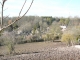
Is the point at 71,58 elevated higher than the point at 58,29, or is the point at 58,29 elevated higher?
the point at 58,29

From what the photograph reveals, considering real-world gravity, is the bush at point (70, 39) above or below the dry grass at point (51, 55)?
above

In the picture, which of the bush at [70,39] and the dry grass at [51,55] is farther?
the bush at [70,39]

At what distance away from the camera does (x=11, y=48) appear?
22188 mm

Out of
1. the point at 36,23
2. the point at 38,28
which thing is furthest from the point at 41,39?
the point at 36,23

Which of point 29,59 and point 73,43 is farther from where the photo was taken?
point 73,43

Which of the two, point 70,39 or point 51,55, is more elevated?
point 70,39

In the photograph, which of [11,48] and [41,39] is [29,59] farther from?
[41,39]

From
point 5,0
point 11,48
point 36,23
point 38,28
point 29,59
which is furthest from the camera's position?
point 36,23

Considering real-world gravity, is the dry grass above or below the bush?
below

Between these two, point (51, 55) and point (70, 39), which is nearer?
point (51, 55)

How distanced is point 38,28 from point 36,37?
7247 mm

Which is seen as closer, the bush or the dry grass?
the dry grass

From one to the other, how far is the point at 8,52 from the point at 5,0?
71.7ft

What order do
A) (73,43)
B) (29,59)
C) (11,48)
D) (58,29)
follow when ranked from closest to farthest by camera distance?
(29,59) < (11,48) < (73,43) < (58,29)
